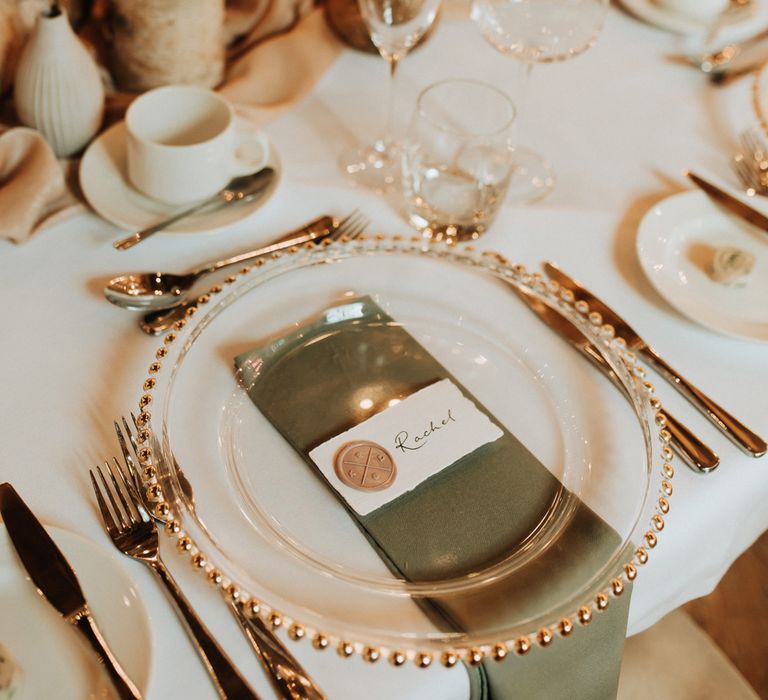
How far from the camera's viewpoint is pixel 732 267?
0.68 m

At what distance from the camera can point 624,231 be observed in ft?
2.45

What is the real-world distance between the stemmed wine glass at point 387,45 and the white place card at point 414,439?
0.30 meters

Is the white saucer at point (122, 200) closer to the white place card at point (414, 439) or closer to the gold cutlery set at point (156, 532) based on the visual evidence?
the gold cutlery set at point (156, 532)

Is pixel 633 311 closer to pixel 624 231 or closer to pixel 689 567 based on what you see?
pixel 624 231

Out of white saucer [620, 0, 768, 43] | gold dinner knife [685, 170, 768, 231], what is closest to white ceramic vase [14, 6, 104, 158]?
gold dinner knife [685, 170, 768, 231]

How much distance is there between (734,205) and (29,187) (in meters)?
0.65

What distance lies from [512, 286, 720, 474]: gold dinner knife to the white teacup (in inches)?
11.7

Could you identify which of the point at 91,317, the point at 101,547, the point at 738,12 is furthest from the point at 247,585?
the point at 738,12

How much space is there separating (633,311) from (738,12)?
1.95ft

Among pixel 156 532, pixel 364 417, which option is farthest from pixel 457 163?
pixel 156 532

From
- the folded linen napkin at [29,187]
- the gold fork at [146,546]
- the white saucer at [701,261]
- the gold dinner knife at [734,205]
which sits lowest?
the gold fork at [146,546]

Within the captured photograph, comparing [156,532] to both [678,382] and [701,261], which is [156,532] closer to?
[678,382]

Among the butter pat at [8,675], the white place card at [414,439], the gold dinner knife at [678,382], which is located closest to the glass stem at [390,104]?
the gold dinner knife at [678,382]

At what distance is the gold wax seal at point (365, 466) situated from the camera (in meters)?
0.49
